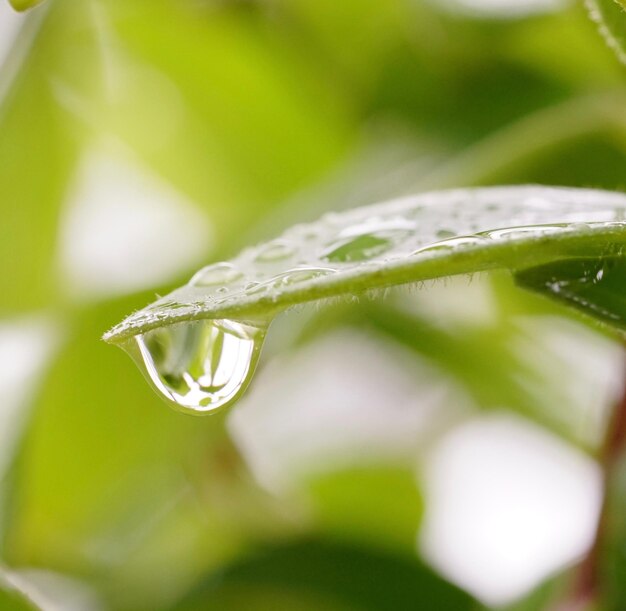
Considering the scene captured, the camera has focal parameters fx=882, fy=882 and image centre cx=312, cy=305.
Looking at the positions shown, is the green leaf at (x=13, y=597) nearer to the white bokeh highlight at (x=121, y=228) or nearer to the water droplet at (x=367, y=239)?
the water droplet at (x=367, y=239)

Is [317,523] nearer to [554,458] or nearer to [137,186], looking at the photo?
[554,458]

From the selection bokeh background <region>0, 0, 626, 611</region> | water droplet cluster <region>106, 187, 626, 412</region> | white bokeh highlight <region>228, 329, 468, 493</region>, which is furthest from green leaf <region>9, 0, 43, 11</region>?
white bokeh highlight <region>228, 329, 468, 493</region>

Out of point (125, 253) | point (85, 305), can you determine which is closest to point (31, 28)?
point (85, 305)

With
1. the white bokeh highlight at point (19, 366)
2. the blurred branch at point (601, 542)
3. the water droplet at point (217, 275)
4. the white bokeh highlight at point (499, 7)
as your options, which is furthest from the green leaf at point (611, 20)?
the white bokeh highlight at point (19, 366)

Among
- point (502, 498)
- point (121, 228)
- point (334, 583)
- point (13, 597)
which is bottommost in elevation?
point (13, 597)

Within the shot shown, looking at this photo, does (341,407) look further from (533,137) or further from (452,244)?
(452,244)

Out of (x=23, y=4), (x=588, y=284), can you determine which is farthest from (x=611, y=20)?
(x=23, y=4)

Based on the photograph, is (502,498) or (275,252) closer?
(275,252)
